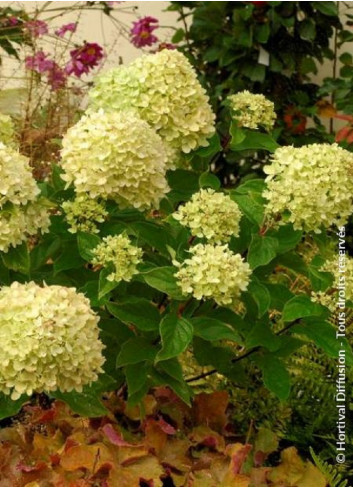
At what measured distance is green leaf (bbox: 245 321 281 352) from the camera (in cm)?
169

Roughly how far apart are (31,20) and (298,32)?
1.25m

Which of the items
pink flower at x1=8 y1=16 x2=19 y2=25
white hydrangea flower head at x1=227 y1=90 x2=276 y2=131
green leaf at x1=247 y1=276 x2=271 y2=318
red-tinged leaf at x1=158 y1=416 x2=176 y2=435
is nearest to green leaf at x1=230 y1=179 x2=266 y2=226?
green leaf at x1=247 y1=276 x2=271 y2=318

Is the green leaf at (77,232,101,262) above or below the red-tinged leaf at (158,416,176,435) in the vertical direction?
above

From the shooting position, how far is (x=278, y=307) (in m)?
1.73

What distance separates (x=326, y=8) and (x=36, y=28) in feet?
4.22

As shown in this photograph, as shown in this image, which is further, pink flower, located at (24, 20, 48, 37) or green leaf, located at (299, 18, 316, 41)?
green leaf, located at (299, 18, 316, 41)

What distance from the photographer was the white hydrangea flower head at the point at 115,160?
1.62 meters

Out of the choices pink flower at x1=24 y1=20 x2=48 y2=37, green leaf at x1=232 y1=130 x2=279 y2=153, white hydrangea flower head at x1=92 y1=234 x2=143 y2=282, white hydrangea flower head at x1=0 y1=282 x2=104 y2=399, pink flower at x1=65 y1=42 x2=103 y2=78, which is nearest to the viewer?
white hydrangea flower head at x1=0 y1=282 x2=104 y2=399

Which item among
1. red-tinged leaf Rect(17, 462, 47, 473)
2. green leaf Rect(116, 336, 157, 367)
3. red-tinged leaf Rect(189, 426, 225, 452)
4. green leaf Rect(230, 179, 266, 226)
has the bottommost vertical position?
red-tinged leaf Rect(189, 426, 225, 452)

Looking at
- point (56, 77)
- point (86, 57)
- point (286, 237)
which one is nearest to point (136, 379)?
point (286, 237)

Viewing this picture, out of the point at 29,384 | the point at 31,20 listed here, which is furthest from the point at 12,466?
the point at 31,20

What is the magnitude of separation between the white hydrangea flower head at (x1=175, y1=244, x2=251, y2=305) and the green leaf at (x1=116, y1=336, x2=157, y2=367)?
0.67 feet

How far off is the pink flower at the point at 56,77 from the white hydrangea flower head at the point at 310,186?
195 centimetres

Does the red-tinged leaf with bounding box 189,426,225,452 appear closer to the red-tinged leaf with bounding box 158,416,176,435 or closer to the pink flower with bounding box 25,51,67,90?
the red-tinged leaf with bounding box 158,416,176,435
